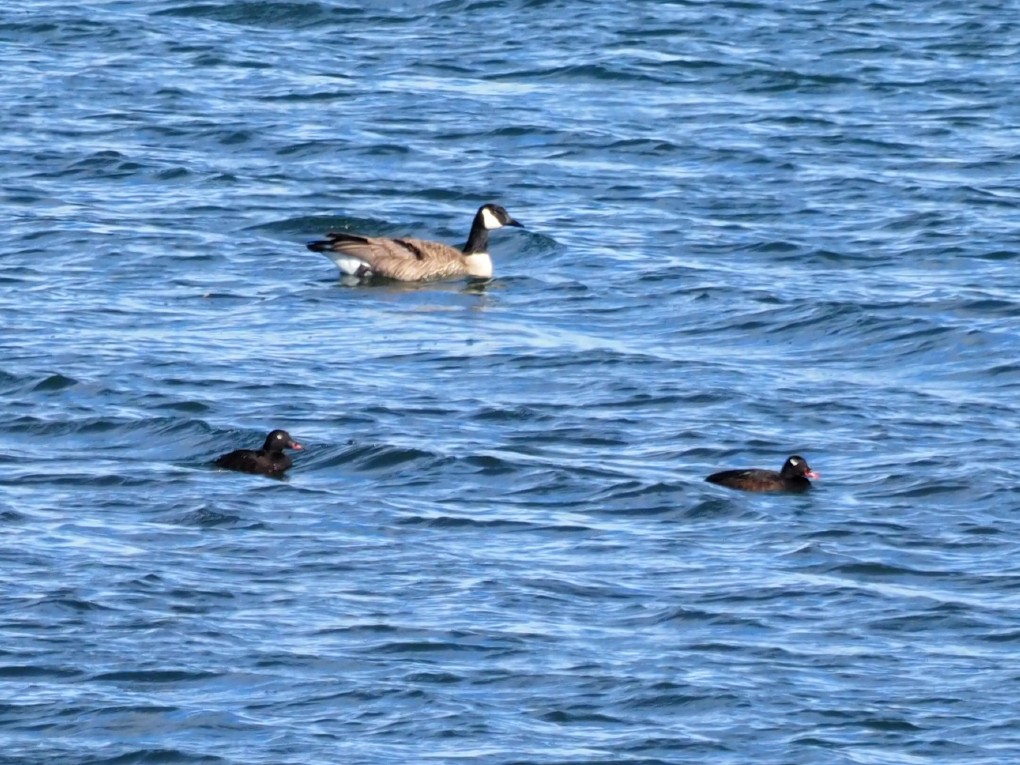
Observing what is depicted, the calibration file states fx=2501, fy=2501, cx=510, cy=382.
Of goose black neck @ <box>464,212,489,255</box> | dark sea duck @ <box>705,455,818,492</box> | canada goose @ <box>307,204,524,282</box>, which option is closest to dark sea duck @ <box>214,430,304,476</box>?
dark sea duck @ <box>705,455,818,492</box>

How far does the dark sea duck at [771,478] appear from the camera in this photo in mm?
14359

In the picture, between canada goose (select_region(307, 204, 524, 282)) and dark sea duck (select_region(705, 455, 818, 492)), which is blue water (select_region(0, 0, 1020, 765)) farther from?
canada goose (select_region(307, 204, 524, 282))

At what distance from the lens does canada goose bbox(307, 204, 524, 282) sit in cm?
2084

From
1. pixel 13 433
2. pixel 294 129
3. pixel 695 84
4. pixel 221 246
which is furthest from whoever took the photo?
pixel 695 84

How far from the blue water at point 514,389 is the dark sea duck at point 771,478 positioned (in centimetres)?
12

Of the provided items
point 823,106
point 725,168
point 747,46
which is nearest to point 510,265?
point 725,168

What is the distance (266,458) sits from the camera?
14.6 metres

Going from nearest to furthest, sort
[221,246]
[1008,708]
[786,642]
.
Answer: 1. [1008,708]
2. [786,642]
3. [221,246]

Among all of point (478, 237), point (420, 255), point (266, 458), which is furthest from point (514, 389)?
point (478, 237)

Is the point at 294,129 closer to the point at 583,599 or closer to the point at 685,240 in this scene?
the point at 685,240

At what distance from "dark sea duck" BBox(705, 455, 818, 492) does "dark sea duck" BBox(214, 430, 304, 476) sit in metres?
2.51

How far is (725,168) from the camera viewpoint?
24688 millimetres

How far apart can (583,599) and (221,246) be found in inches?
383

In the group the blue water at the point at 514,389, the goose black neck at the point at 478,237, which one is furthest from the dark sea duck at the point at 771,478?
the goose black neck at the point at 478,237
